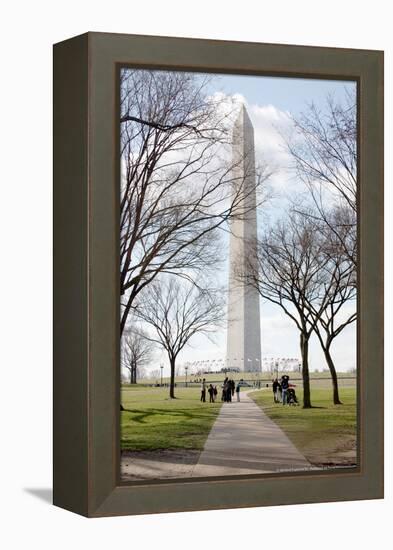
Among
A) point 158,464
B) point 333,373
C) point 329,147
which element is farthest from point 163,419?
point 329,147

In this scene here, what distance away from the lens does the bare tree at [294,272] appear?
12.7 m

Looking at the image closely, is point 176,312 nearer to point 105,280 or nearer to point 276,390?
point 105,280

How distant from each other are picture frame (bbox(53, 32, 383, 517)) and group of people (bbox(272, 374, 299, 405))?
576 mm

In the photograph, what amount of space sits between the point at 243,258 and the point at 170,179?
86cm

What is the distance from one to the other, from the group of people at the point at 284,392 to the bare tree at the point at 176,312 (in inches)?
27.4

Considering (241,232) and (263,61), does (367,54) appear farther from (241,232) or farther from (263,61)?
(241,232)

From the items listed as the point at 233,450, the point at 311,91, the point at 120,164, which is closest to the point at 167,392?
the point at 233,450

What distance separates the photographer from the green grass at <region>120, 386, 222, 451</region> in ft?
39.9

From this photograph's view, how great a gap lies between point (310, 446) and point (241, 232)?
179 cm

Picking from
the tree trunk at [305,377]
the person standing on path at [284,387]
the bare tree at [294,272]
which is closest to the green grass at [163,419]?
the person standing on path at [284,387]

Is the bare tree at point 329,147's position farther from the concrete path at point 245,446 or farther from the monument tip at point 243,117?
the concrete path at point 245,446

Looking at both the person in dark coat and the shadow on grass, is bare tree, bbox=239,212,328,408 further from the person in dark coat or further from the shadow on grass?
the shadow on grass

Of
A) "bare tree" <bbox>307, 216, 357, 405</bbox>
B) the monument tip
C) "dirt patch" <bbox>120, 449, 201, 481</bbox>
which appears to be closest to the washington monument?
the monument tip

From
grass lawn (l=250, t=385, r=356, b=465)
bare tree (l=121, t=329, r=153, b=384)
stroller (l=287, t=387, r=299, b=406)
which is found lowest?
grass lawn (l=250, t=385, r=356, b=465)
